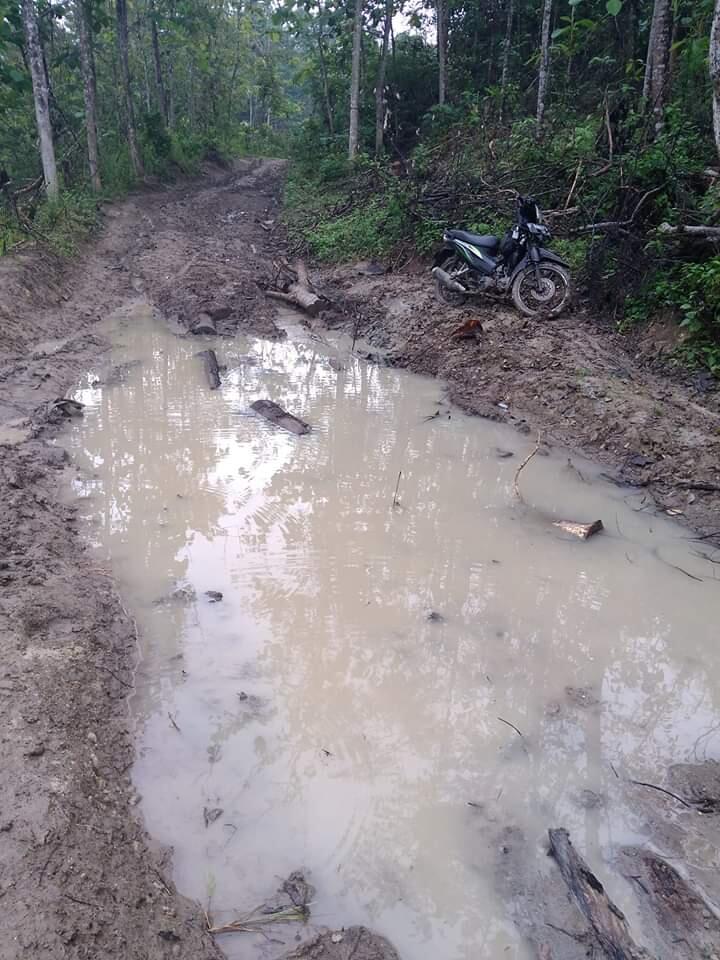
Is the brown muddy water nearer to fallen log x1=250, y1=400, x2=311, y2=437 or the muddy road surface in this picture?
the muddy road surface

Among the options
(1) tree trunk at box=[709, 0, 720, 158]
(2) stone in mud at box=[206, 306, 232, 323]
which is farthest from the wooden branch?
(2) stone in mud at box=[206, 306, 232, 323]

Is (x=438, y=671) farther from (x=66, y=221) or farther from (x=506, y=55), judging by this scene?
(x=506, y=55)

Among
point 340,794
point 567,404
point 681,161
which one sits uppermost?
point 681,161

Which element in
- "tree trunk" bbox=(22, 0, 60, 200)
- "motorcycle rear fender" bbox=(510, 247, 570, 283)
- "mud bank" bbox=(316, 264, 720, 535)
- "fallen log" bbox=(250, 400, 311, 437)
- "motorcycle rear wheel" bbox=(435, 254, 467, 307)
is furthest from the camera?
"tree trunk" bbox=(22, 0, 60, 200)

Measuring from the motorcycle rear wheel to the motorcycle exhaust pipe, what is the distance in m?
→ 0.08

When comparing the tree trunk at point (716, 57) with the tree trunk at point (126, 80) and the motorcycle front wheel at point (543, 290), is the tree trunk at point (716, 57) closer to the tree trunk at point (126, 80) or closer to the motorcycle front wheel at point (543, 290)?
the motorcycle front wheel at point (543, 290)

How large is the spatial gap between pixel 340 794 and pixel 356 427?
4.72 meters

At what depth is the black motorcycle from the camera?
332 inches

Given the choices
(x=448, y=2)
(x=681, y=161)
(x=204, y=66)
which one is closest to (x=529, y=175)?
(x=681, y=161)

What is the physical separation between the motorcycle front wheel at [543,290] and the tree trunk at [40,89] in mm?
10325

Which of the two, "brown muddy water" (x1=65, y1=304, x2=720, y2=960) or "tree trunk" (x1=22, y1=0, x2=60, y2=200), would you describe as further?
"tree trunk" (x1=22, y1=0, x2=60, y2=200)

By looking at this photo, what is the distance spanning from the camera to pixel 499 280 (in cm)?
892

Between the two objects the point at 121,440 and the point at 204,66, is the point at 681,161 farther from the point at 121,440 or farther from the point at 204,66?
the point at 204,66

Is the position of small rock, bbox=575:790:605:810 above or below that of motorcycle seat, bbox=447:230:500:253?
below
